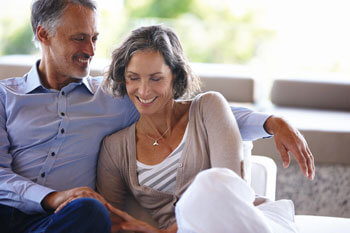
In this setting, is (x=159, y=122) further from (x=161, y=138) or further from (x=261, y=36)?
(x=261, y=36)

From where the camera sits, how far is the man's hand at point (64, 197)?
4.95ft

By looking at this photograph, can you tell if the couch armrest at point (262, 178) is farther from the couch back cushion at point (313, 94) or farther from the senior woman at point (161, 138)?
the couch back cushion at point (313, 94)

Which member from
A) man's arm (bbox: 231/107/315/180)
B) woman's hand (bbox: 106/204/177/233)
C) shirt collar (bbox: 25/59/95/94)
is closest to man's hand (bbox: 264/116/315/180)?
man's arm (bbox: 231/107/315/180)

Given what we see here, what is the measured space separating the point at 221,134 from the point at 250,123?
152 mm

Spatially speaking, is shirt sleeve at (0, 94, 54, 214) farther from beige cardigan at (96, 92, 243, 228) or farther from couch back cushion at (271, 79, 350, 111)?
couch back cushion at (271, 79, 350, 111)

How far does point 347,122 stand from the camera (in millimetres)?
2873

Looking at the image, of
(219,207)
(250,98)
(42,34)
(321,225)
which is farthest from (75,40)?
(250,98)

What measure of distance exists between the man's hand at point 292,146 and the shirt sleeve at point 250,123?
5cm

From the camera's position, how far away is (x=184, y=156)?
5.34 ft

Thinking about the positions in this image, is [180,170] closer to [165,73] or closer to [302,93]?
[165,73]

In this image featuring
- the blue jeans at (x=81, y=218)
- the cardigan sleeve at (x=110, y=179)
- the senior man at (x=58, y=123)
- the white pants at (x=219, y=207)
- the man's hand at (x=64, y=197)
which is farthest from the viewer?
the cardigan sleeve at (x=110, y=179)

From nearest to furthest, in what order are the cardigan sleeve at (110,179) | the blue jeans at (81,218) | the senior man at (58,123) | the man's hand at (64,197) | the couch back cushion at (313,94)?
the blue jeans at (81,218), the man's hand at (64,197), the senior man at (58,123), the cardigan sleeve at (110,179), the couch back cushion at (313,94)

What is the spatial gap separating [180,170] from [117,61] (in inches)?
16.3

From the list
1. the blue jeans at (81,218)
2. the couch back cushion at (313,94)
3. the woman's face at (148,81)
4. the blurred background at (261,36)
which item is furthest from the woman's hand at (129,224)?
the blurred background at (261,36)
